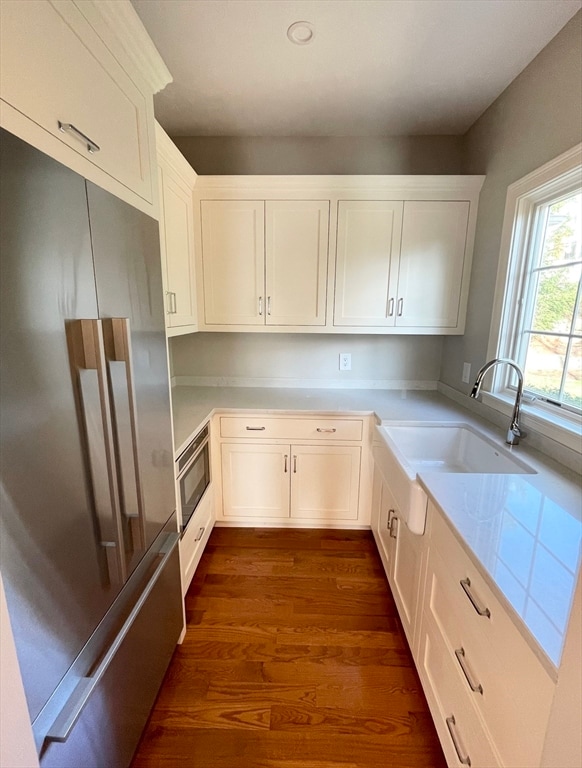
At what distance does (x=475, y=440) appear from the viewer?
177 cm

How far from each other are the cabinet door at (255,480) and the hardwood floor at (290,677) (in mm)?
319

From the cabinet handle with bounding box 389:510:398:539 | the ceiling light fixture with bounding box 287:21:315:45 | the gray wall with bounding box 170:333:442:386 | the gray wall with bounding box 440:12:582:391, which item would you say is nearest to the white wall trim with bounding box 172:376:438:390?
the gray wall with bounding box 170:333:442:386

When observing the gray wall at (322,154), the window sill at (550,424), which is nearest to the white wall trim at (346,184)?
the gray wall at (322,154)

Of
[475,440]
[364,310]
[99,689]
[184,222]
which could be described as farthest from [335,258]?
[99,689]

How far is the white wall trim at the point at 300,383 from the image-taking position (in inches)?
101

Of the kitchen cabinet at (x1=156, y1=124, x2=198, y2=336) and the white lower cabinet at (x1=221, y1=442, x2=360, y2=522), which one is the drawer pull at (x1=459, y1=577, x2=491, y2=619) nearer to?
the white lower cabinet at (x1=221, y1=442, x2=360, y2=522)

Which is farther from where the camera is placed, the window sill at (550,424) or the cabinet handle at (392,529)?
the cabinet handle at (392,529)

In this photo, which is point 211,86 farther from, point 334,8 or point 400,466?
point 400,466

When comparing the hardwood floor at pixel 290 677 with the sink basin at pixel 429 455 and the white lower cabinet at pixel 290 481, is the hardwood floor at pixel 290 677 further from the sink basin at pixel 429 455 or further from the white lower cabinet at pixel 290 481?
the sink basin at pixel 429 455

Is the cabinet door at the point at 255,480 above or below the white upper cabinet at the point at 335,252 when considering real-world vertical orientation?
below

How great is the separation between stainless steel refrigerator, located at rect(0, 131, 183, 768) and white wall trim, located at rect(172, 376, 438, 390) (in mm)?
1435

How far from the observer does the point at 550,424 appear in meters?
1.43

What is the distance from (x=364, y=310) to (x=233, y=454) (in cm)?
128

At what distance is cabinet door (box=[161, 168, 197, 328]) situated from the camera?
5.45 ft
